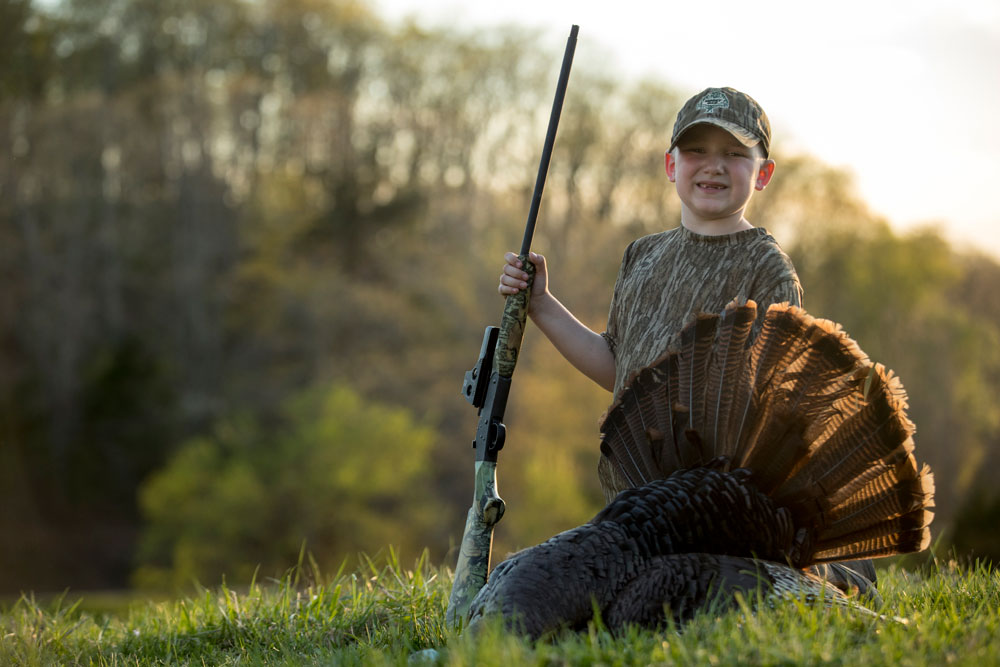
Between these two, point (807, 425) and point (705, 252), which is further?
point (705, 252)

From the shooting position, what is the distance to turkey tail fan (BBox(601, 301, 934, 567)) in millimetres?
3281

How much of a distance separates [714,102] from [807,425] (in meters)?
1.28

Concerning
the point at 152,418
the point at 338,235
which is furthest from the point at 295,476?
the point at 338,235

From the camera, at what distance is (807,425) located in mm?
3326

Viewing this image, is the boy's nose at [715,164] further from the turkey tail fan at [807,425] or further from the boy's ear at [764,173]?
the turkey tail fan at [807,425]

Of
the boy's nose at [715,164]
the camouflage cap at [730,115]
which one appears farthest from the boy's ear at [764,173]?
the boy's nose at [715,164]

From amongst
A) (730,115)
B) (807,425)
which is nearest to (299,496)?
(730,115)

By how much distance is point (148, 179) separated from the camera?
3562 centimetres

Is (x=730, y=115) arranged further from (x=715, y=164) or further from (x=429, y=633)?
(x=429, y=633)

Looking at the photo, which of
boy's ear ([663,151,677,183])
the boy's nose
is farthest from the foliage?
the boy's nose

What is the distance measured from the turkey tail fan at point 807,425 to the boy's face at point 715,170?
1.93ft

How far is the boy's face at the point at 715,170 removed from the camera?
12.4 ft

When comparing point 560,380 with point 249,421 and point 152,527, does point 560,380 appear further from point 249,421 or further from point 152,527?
point 152,527

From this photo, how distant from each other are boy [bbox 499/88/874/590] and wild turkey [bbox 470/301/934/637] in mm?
357
